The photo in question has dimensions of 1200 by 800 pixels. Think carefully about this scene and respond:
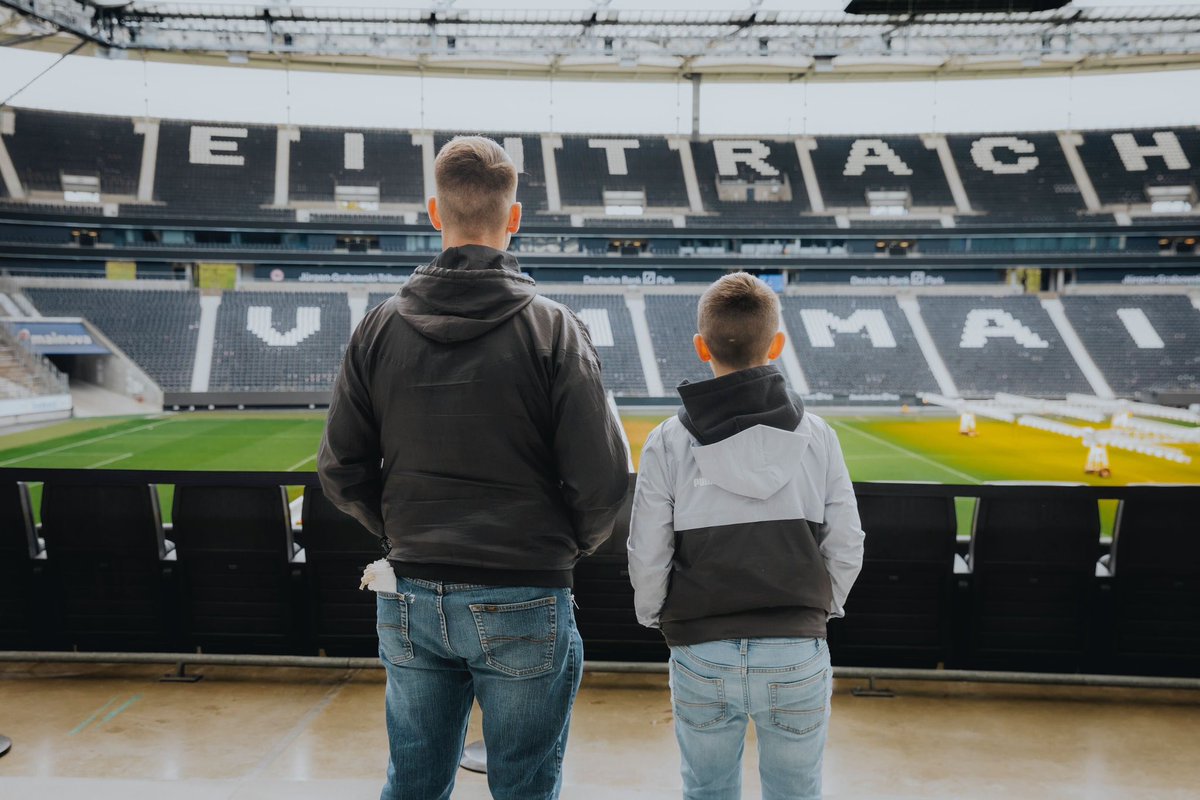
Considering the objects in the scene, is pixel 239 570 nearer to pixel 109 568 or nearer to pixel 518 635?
pixel 109 568

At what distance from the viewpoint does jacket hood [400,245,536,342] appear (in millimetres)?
1721

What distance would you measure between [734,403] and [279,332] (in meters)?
30.9

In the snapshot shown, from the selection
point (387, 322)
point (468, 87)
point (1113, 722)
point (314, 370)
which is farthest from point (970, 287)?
point (387, 322)

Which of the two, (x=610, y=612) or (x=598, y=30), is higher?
(x=598, y=30)

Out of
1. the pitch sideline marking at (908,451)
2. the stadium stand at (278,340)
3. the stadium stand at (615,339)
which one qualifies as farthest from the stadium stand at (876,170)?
the stadium stand at (278,340)

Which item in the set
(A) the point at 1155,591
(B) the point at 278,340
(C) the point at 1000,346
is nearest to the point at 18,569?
(A) the point at 1155,591

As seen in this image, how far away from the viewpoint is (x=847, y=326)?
32.6 m

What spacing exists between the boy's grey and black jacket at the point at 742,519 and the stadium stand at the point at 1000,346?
28998 millimetres

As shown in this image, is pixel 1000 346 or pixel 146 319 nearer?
pixel 146 319

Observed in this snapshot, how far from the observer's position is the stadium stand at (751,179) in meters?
36.2

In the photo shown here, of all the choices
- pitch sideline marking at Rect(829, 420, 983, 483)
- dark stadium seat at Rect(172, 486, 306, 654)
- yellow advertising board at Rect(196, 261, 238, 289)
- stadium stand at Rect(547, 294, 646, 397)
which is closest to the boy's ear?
dark stadium seat at Rect(172, 486, 306, 654)

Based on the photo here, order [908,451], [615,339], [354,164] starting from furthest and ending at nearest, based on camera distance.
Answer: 1. [354,164]
2. [615,339]
3. [908,451]

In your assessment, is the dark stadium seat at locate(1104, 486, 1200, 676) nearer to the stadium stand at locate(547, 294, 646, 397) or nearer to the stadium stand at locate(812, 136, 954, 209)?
the stadium stand at locate(547, 294, 646, 397)

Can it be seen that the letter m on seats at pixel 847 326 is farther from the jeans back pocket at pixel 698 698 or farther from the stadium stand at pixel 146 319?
the jeans back pocket at pixel 698 698
